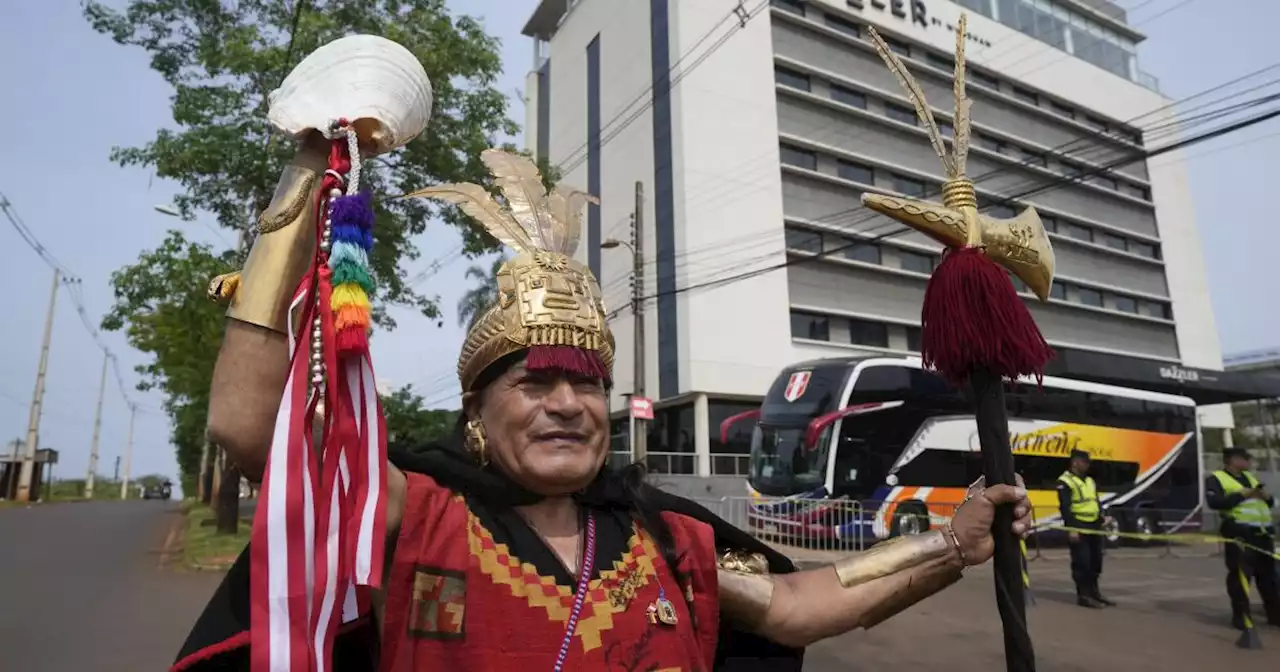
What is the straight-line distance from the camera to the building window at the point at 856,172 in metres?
26.0

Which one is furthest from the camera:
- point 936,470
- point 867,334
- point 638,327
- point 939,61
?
point 939,61

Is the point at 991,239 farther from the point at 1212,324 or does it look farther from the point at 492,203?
the point at 1212,324

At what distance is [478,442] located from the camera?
5.54 ft

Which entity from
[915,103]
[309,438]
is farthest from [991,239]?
[309,438]

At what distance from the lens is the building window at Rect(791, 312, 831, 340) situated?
2352 centimetres

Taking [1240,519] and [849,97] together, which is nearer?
[1240,519]

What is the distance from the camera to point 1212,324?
112ft

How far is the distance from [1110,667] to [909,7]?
94.2 ft

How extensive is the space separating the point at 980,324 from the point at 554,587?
48.1 inches

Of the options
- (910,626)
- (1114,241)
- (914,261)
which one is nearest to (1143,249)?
(1114,241)

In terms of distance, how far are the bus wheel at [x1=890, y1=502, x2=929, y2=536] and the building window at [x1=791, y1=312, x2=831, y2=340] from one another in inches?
434

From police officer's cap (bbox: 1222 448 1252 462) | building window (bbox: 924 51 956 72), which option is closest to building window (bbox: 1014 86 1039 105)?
building window (bbox: 924 51 956 72)

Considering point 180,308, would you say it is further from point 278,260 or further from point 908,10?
point 908,10

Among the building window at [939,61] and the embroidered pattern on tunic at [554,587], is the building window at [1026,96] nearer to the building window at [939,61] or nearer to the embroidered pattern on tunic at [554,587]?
the building window at [939,61]
